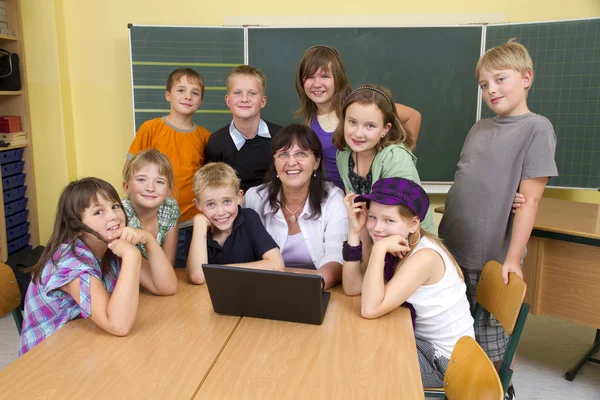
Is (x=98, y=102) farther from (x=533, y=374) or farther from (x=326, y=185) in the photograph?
(x=533, y=374)

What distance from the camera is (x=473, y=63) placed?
3750 millimetres

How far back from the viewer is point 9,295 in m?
1.88

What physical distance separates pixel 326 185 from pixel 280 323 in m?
0.81

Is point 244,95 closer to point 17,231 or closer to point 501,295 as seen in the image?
point 501,295

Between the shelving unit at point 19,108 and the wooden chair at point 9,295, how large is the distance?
7.17 ft

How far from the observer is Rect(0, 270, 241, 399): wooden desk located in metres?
1.22

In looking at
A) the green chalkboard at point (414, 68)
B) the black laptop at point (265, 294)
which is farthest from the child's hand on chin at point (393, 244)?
the green chalkboard at point (414, 68)

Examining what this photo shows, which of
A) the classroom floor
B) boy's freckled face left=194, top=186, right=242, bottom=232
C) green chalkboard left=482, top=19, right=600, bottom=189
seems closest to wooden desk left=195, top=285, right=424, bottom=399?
boy's freckled face left=194, top=186, right=242, bottom=232

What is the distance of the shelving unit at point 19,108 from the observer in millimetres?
3916

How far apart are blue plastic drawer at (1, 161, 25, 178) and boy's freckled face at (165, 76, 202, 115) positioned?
1.96 m

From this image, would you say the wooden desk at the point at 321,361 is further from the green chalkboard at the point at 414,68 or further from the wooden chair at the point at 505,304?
the green chalkboard at the point at 414,68

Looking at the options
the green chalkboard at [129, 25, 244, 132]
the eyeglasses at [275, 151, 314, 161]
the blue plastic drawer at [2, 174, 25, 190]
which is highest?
the green chalkboard at [129, 25, 244, 132]

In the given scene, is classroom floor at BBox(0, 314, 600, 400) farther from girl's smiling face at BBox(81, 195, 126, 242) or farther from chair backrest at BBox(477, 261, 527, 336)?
girl's smiling face at BBox(81, 195, 126, 242)

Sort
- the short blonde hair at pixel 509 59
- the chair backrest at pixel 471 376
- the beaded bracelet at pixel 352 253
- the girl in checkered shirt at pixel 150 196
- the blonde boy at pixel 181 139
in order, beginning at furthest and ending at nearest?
1. the blonde boy at pixel 181 139
2. the girl in checkered shirt at pixel 150 196
3. the short blonde hair at pixel 509 59
4. the beaded bracelet at pixel 352 253
5. the chair backrest at pixel 471 376
